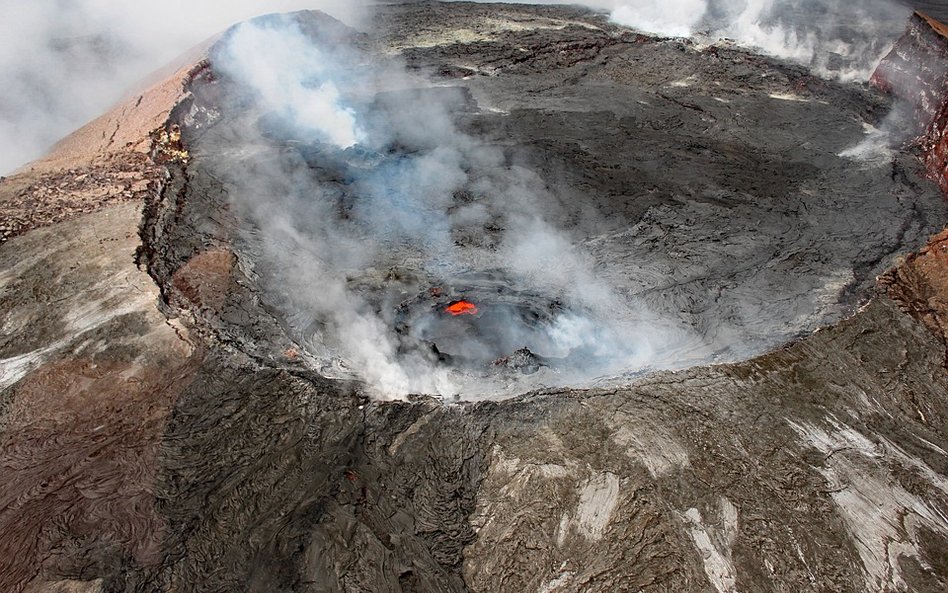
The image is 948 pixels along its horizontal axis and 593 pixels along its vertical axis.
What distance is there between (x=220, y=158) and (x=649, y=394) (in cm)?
1002

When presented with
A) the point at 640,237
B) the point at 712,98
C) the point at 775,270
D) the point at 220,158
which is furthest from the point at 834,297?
the point at 220,158

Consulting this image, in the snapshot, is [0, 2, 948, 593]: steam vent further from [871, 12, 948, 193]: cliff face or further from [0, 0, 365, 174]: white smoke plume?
[0, 0, 365, 174]: white smoke plume

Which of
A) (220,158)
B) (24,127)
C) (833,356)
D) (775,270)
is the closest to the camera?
(833,356)

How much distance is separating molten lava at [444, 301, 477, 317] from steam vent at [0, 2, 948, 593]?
0.07 m

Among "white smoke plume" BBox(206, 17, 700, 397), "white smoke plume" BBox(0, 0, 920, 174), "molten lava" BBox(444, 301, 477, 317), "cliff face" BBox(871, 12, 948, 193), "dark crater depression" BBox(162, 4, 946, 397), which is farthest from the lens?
"white smoke plume" BBox(0, 0, 920, 174)

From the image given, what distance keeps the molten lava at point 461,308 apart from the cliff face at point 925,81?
9.83 meters

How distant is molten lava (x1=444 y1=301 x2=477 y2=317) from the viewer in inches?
386

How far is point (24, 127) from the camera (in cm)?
1523

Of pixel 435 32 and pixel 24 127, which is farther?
pixel 435 32

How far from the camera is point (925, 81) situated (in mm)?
14820

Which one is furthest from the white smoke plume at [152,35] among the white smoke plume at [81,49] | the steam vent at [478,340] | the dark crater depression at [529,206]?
the steam vent at [478,340]

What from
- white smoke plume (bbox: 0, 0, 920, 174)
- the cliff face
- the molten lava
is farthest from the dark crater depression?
white smoke plume (bbox: 0, 0, 920, 174)

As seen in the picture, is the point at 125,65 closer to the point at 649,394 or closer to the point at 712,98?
the point at 712,98

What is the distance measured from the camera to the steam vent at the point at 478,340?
6227 millimetres
